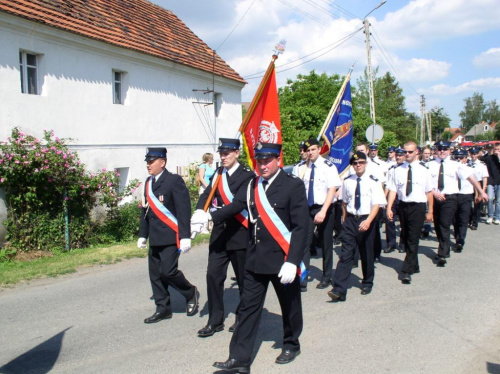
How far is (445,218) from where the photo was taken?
8.33m

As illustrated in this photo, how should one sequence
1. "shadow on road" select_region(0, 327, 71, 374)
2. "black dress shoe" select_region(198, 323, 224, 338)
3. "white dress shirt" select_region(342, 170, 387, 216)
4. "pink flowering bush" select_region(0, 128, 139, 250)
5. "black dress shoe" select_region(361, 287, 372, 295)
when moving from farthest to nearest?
"pink flowering bush" select_region(0, 128, 139, 250)
"black dress shoe" select_region(361, 287, 372, 295)
"white dress shirt" select_region(342, 170, 387, 216)
"black dress shoe" select_region(198, 323, 224, 338)
"shadow on road" select_region(0, 327, 71, 374)

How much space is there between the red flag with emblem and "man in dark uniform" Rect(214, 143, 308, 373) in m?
1.91

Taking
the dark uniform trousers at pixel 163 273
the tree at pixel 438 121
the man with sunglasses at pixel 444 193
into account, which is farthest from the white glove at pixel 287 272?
the tree at pixel 438 121

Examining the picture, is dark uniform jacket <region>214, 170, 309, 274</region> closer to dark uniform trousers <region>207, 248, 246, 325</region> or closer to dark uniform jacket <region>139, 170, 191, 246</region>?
dark uniform trousers <region>207, 248, 246, 325</region>

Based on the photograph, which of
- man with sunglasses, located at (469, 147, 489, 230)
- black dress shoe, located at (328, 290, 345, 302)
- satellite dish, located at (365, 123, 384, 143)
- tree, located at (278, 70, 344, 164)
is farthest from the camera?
tree, located at (278, 70, 344, 164)

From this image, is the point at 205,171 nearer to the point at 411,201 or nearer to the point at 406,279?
the point at 411,201

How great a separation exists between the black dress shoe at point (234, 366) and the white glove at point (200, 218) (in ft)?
4.59

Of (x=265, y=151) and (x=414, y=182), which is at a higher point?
(x=265, y=151)

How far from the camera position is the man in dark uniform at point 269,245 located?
4008 millimetres

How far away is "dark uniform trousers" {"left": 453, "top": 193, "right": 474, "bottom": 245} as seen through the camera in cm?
918

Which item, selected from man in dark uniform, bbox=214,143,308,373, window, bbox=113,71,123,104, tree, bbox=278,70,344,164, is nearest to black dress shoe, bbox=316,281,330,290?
man in dark uniform, bbox=214,143,308,373

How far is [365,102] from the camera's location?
148 ft

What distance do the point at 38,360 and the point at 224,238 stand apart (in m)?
2.14

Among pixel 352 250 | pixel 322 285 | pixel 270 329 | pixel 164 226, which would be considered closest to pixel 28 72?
pixel 164 226
